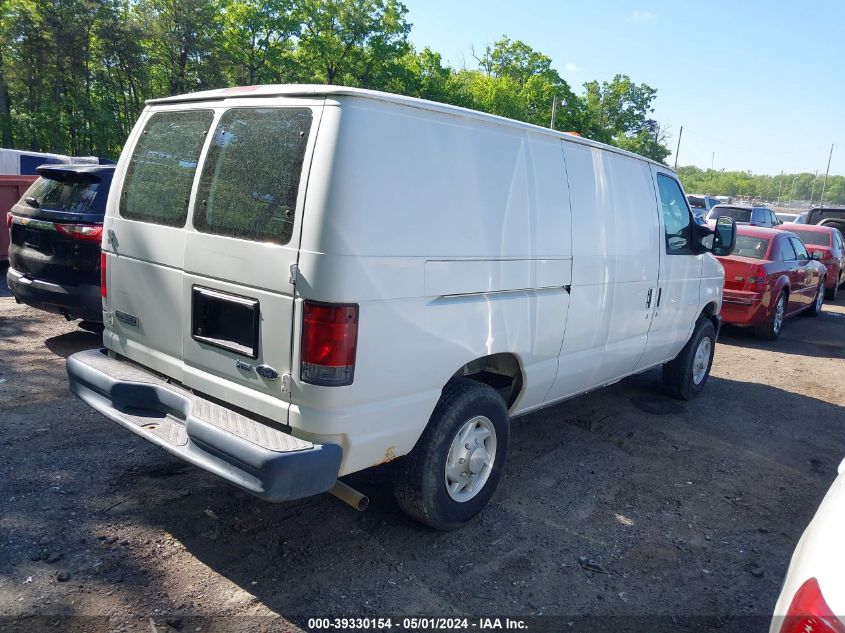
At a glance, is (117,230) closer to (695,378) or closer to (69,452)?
(69,452)

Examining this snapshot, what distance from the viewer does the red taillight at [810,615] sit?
1.83 m

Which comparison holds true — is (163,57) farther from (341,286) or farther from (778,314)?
(341,286)

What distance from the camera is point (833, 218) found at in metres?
18.7

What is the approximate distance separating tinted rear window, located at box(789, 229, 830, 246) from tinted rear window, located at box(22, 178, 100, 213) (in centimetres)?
1421

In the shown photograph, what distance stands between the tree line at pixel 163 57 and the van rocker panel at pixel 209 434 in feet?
97.2

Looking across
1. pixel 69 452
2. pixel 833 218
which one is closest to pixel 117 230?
pixel 69 452

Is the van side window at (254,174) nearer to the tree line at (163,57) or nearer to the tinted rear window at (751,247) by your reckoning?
the tinted rear window at (751,247)

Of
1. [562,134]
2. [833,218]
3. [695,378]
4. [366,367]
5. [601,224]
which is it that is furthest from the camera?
[833,218]

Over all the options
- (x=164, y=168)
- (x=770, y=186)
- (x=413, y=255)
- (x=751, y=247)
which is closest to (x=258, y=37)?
(x=751, y=247)

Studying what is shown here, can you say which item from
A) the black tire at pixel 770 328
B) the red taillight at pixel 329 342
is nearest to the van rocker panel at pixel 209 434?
the red taillight at pixel 329 342

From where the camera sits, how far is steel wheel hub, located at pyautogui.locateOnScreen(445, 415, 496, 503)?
3669mm

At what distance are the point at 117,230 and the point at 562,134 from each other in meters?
2.85

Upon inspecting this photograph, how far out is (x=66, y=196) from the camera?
6383 millimetres

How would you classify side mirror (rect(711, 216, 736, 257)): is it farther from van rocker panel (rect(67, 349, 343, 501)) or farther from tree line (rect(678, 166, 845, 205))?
tree line (rect(678, 166, 845, 205))
